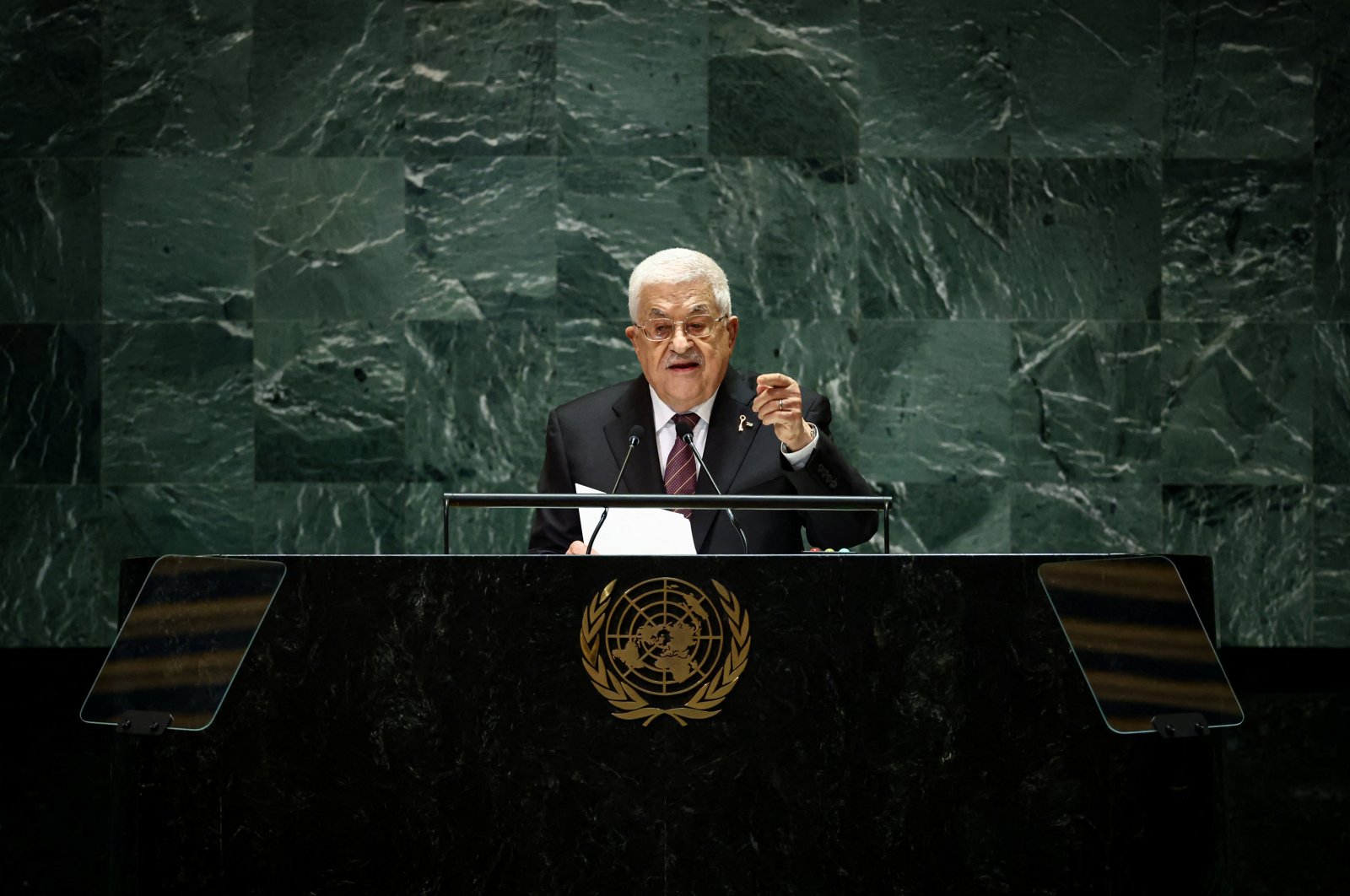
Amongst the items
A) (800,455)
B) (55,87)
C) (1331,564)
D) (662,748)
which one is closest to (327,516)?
(55,87)

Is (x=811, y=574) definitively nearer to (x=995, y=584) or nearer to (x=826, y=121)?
(x=995, y=584)

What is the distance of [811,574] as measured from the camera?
214cm

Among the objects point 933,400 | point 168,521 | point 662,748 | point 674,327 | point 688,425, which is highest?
point 674,327

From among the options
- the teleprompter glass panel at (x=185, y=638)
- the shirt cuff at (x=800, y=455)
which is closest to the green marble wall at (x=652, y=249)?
the shirt cuff at (x=800, y=455)

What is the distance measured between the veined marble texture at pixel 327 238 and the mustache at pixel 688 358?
1.83m

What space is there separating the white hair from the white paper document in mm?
619

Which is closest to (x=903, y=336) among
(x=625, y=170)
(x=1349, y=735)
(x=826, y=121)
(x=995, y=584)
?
(x=826, y=121)

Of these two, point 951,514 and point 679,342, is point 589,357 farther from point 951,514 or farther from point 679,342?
point 679,342

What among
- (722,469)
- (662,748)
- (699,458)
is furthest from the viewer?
(722,469)

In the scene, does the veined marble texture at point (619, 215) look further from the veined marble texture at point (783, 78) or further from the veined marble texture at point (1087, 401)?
the veined marble texture at point (1087, 401)

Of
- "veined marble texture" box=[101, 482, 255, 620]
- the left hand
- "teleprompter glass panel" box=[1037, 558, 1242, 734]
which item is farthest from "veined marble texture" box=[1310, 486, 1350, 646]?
"veined marble texture" box=[101, 482, 255, 620]

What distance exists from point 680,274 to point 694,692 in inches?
51.5

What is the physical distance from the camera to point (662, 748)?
210 centimetres

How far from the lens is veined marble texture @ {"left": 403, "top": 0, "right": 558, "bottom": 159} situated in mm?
4668
